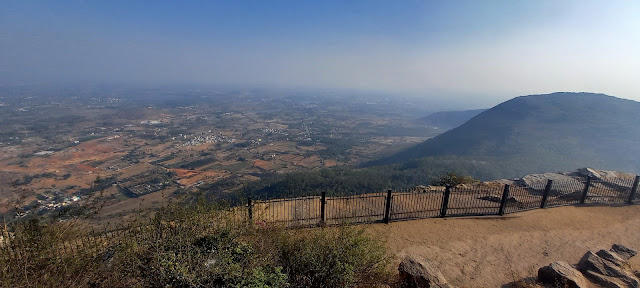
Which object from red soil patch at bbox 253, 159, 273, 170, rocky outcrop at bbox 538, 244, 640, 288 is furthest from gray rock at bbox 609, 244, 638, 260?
red soil patch at bbox 253, 159, 273, 170

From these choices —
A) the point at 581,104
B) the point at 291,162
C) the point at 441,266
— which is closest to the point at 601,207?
the point at 441,266

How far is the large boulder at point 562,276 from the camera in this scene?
601 centimetres

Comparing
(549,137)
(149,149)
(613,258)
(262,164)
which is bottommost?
(262,164)

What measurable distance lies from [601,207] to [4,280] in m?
18.6

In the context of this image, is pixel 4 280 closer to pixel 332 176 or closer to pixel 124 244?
pixel 124 244

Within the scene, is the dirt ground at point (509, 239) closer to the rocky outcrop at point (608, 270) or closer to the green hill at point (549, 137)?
the rocky outcrop at point (608, 270)

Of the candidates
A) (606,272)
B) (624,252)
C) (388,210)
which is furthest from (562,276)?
(388,210)

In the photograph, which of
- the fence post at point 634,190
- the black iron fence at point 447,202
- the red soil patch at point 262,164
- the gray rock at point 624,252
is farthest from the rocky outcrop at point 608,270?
the red soil patch at point 262,164

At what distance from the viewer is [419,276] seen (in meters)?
5.82

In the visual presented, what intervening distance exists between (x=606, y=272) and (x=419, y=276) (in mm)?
5030

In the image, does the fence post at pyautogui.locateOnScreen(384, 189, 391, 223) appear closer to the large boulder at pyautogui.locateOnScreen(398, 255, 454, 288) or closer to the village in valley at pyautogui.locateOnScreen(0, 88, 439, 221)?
the large boulder at pyautogui.locateOnScreen(398, 255, 454, 288)

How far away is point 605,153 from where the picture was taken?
62.2 meters

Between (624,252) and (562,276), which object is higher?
(562,276)

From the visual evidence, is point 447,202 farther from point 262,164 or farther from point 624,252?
point 262,164
